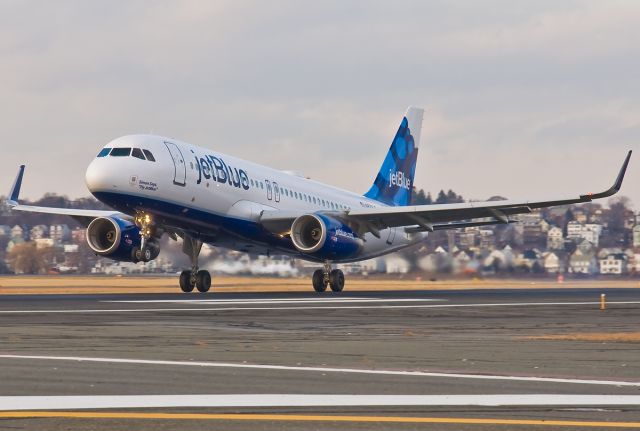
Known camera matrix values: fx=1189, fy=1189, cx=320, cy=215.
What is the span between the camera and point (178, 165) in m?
41.1

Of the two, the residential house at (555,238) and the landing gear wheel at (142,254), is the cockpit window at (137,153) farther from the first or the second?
the residential house at (555,238)

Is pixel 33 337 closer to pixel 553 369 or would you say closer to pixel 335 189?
pixel 553 369

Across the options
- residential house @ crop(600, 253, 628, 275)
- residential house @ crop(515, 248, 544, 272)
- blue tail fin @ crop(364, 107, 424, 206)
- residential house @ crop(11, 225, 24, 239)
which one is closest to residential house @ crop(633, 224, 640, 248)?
residential house @ crop(600, 253, 628, 275)

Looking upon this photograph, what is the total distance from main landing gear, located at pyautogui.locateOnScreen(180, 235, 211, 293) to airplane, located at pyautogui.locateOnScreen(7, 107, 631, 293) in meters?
0.04

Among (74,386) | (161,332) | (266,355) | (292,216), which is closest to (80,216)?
(292,216)

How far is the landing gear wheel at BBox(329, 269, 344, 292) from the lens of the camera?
151 ft

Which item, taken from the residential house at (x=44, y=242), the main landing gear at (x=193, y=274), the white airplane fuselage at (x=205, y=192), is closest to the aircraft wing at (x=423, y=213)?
the white airplane fuselage at (x=205, y=192)

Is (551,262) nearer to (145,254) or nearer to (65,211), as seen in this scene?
(65,211)

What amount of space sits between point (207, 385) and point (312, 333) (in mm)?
8502

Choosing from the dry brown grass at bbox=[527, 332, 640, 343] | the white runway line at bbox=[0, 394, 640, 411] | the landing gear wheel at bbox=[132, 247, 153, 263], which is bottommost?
the white runway line at bbox=[0, 394, 640, 411]

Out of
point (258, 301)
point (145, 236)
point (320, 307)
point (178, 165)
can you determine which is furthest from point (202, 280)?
point (320, 307)

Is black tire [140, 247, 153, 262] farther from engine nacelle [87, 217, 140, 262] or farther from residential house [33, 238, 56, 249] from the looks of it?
residential house [33, 238, 56, 249]

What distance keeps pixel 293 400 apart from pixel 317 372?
2541 millimetres

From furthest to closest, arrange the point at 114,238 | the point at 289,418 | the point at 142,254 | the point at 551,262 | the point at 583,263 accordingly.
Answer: the point at 583,263, the point at 551,262, the point at 114,238, the point at 142,254, the point at 289,418
